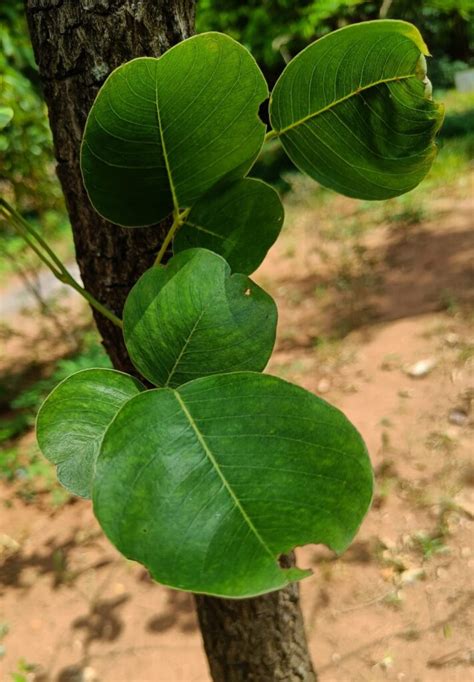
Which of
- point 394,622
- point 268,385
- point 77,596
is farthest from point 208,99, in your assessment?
point 77,596

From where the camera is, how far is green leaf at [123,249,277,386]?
488 millimetres

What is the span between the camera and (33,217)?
6.60m

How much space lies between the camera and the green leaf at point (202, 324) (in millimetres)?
488

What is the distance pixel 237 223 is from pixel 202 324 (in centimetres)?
11

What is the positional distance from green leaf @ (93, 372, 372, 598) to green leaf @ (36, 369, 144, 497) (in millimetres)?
71

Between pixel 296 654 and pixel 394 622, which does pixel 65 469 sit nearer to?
pixel 296 654

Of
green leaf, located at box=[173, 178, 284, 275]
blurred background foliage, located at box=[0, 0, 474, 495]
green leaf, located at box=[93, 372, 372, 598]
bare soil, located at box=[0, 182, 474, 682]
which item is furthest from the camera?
blurred background foliage, located at box=[0, 0, 474, 495]

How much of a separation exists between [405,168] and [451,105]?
26.1 ft

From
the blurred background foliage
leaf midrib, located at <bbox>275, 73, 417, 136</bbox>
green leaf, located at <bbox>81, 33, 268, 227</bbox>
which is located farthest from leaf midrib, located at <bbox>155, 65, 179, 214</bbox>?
the blurred background foliage

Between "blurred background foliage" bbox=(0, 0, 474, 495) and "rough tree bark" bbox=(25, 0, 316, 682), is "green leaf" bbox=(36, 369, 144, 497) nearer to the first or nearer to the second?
"rough tree bark" bbox=(25, 0, 316, 682)

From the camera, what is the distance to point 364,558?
1770 millimetres

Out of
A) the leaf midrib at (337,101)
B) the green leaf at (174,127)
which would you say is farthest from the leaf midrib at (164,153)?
the leaf midrib at (337,101)

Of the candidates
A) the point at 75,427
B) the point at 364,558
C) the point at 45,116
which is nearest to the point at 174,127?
the point at 75,427

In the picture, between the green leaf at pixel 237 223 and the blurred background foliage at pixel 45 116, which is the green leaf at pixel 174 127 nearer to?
the green leaf at pixel 237 223
